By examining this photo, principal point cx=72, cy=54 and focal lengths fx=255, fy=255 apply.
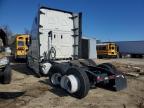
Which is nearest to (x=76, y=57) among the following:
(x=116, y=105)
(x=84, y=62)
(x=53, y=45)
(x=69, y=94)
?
(x=53, y=45)

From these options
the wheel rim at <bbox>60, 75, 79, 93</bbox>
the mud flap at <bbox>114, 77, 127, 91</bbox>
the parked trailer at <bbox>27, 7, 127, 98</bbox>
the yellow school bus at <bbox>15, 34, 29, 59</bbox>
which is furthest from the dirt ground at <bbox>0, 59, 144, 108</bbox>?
the yellow school bus at <bbox>15, 34, 29, 59</bbox>

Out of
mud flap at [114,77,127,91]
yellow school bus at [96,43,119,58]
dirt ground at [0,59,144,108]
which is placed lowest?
dirt ground at [0,59,144,108]

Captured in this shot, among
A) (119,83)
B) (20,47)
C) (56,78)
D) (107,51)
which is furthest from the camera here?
(107,51)

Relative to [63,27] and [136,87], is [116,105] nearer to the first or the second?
[136,87]

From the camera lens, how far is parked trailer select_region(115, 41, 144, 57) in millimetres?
46062

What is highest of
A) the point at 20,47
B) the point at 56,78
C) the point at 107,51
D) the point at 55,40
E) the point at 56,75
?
the point at 55,40

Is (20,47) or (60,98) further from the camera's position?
(20,47)

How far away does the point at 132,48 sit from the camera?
47406 millimetres

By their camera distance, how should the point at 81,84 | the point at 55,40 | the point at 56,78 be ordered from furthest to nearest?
the point at 55,40
the point at 56,78
the point at 81,84

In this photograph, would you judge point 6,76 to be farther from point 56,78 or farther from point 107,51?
point 107,51

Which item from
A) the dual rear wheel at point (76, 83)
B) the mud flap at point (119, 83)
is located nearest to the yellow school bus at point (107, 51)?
the mud flap at point (119, 83)

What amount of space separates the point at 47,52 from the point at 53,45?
1.61 feet

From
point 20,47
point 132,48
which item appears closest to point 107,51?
point 132,48

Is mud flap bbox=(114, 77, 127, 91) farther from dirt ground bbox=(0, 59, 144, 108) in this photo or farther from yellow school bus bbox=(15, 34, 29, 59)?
yellow school bus bbox=(15, 34, 29, 59)
